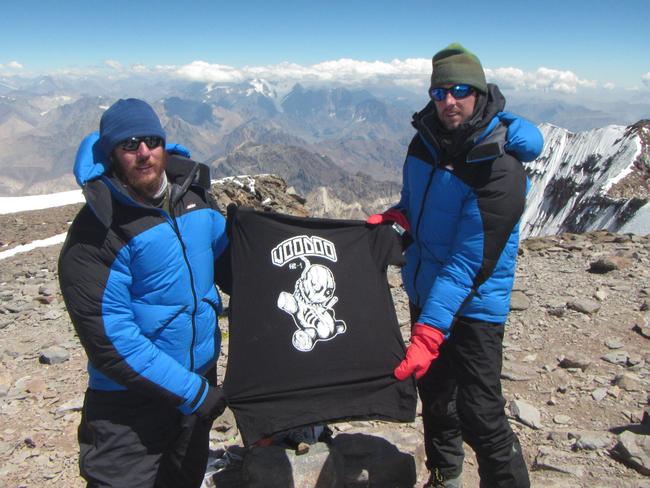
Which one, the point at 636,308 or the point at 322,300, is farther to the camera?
the point at 636,308

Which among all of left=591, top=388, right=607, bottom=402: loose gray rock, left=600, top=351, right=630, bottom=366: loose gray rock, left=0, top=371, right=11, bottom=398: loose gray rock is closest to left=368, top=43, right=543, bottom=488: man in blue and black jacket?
left=591, top=388, right=607, bottom=402: loose gray rock

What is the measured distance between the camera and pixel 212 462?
614 cm

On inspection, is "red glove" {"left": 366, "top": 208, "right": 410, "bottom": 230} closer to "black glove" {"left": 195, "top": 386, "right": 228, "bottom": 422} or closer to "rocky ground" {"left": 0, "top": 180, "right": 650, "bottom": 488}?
"black glove" {"left": 195, "top": 386, "right": 228, "bottom": 422}

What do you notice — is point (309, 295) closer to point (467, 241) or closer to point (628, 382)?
point (467, 241)

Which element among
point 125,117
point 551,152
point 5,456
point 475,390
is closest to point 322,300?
point 475,390

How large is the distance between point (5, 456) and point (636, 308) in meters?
12.9

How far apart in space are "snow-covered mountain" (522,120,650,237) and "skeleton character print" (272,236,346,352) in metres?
21.5

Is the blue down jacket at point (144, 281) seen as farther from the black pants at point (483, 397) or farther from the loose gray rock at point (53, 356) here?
the loose gray rock at point (53, 356)

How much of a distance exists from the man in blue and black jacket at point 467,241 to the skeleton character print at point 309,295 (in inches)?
29.9

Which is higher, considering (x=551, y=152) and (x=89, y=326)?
(x=89, y=326)

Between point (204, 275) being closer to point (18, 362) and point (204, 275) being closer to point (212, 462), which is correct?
point (212, 462)

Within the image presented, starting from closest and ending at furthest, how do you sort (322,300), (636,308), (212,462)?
1. (322,300)
2. (212,462)
3. (636,308)

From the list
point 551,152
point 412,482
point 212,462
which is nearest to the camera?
point 412,482

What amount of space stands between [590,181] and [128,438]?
38.1 m
